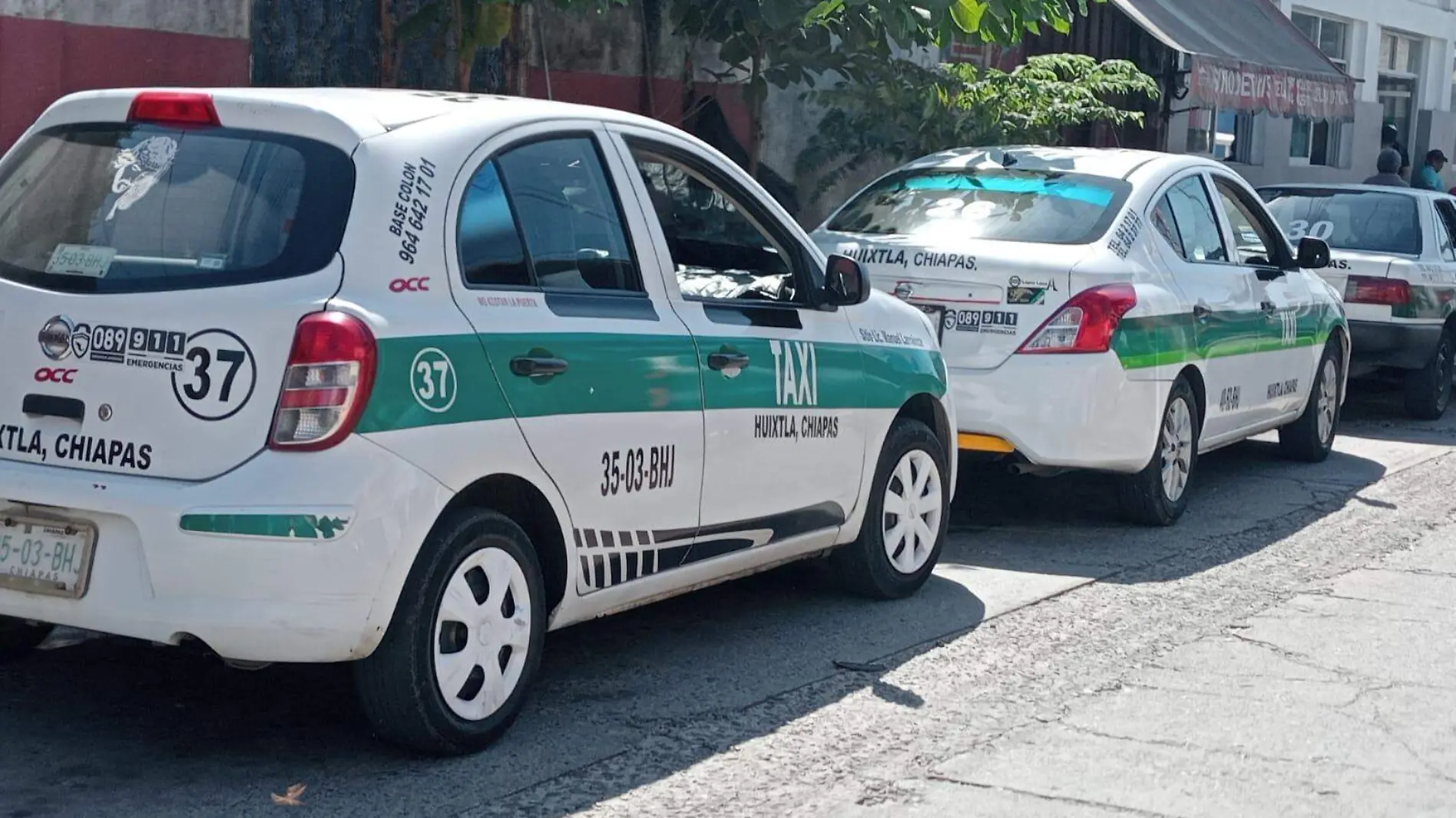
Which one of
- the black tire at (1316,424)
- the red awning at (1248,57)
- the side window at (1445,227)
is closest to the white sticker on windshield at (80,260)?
the black tire at (1316,424)

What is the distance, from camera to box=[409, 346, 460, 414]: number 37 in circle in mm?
4680

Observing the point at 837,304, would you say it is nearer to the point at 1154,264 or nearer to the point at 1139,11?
the point at 1154,264

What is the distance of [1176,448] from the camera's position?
28.7ft

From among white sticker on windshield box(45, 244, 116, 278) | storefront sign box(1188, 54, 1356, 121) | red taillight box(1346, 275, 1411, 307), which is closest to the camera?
white sticker on windshield box(45, 244, 116, 278)

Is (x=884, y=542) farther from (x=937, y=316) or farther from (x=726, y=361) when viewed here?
(x=937, y=316)

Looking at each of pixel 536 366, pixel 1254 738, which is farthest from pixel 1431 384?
pixel 536 366

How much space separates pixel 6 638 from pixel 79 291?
137 cm

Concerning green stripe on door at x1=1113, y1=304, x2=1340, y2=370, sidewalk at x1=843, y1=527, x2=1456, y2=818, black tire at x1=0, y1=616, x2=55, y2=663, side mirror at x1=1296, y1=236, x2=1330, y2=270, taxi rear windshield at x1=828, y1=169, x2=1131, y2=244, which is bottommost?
sidewalk at x1=843, y1=527, x2=1456, y2=818

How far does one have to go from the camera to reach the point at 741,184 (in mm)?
6301

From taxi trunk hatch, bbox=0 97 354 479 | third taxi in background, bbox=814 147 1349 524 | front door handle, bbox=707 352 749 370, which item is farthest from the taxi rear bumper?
taxi trunk hatch, bbox=0 97 354 479

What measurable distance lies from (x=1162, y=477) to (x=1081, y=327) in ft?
3.51

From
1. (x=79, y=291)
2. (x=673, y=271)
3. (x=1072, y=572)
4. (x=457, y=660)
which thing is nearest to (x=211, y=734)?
(x=457, y=660)

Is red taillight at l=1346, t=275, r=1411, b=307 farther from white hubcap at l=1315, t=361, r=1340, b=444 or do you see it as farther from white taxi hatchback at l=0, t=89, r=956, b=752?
white taxi hatchback at l=0, t=89, r=956, b=752

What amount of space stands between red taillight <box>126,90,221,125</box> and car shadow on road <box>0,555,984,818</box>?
1.66 m
